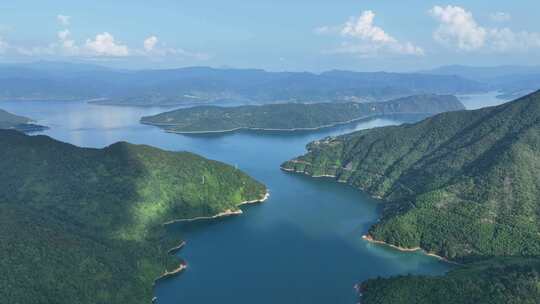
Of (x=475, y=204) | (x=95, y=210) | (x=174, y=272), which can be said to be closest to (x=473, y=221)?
(x=475, y=204)

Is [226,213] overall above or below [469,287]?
below

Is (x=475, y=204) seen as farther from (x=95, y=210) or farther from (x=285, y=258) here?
(x=95, y=210)

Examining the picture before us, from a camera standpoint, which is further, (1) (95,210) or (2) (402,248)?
(1) (95,210)

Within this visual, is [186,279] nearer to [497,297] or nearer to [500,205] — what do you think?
[497,297]

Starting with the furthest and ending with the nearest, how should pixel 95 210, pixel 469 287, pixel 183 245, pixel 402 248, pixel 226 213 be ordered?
1. pixel 226 213
2. pixel 95 210
3. pixel 402 248
4. pixel 183 245
5. pixel 469 287

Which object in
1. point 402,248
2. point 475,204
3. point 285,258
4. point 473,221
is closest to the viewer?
point 285,258

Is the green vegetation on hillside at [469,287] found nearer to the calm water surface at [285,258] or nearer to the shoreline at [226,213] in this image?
the calm water surface at [285,258]

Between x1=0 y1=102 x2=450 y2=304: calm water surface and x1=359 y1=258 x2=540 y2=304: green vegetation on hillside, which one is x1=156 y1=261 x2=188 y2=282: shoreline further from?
x1=359 y1=258 x2=540 y2=304: green vegetation on hillside

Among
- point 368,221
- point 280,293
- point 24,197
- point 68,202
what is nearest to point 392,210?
point 368,221

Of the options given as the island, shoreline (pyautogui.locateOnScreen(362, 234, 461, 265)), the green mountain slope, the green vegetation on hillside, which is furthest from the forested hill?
the green mountain slope
